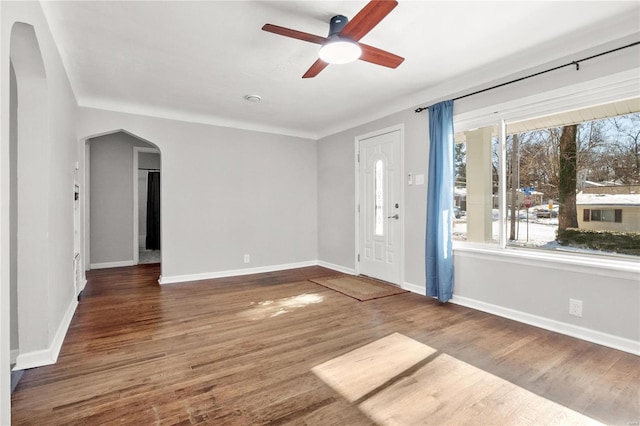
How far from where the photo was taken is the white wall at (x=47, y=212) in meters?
1.42

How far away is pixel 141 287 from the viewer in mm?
4496

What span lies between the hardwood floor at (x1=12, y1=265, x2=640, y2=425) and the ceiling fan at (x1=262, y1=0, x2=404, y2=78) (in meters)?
2.28

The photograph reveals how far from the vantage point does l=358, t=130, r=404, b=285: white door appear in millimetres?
4457

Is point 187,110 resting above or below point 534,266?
above

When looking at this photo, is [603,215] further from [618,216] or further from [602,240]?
[602,240]

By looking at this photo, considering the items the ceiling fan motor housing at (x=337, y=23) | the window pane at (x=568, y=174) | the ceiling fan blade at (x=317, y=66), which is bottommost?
the window pane at (x=568, y=174)

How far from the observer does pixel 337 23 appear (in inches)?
91.0

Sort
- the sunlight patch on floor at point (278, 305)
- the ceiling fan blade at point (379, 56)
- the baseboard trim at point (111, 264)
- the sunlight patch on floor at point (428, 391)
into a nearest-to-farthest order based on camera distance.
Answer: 1. the sunlight patch on floor at point (428, 391)
2. the ceiling fan blade at point (379, 56)
3. the sunlight patch on floor at point (278, 305)
4. the baseboard trim at point (111, 264)

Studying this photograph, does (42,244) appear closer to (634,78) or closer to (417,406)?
(417,406)

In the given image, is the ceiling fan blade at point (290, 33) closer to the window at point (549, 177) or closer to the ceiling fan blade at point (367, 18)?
the ceiling fan blade at point (367, 18)

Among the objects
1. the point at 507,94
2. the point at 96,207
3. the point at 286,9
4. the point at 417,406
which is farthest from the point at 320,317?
the point at 96,207

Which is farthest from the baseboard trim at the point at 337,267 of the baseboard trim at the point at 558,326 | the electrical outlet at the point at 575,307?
the electrical outlet at the point at 575,307

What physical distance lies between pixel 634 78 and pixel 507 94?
0.95m

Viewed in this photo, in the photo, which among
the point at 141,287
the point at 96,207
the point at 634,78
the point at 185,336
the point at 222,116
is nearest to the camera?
the point at 634,78
